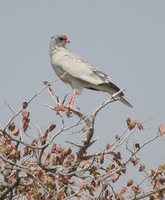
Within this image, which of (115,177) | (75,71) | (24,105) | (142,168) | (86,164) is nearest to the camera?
(24,105)

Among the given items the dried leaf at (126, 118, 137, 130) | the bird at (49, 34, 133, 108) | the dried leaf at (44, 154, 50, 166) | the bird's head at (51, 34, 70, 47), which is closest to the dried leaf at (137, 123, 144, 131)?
the dried leaf at (126, 118, 137, 130)

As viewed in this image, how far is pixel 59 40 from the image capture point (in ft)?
40.0

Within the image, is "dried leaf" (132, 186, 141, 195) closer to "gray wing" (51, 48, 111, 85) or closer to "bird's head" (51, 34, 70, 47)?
"gray wing" (51, 48, 111, 85)

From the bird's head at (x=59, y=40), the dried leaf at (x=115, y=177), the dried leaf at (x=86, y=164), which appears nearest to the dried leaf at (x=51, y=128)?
the dried leaf at (x=86, y=164)

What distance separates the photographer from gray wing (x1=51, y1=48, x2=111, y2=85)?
11.2 m

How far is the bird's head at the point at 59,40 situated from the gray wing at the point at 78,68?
0.28 meters

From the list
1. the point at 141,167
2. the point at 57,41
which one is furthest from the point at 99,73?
the point at 141,167

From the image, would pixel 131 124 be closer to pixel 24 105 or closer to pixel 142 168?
pixel 142 168

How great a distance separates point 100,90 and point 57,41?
66.6 inches

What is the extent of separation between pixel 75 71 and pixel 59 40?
101cm

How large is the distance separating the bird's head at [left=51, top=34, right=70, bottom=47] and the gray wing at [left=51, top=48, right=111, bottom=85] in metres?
0.28

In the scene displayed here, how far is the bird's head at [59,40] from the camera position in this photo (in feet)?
39.8

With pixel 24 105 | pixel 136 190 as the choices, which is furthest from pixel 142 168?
pixel 24 105

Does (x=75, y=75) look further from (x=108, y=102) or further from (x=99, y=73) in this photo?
(x=108, y=102)
